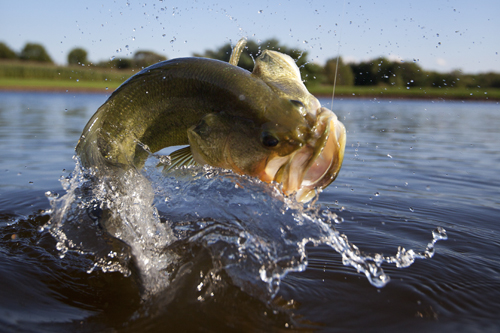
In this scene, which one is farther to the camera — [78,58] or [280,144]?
[78,58]

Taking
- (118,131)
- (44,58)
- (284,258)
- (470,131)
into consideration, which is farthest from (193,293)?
(44,58)

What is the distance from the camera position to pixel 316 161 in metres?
2.02

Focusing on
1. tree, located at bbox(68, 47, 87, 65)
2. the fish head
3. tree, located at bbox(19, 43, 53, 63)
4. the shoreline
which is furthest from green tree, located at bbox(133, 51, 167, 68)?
tree, located at bbox(19, 43, 53, 63)

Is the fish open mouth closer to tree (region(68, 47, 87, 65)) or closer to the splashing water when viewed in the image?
the splashing water

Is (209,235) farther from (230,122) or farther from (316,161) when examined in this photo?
(316,161)

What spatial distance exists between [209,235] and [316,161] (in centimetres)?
125

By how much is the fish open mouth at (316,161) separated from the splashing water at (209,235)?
0.53 feet

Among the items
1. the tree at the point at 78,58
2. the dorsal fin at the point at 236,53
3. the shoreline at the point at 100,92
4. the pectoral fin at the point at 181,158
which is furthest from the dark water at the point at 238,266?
the shoreline at the point at 100,92

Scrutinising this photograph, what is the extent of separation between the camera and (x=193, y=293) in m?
2.48

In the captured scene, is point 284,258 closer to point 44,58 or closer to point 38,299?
point 38,299

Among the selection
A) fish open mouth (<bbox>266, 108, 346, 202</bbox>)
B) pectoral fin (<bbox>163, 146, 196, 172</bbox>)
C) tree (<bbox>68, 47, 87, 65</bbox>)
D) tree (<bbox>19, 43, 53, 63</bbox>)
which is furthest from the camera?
tree (<bbox>19, 43, 53, 63</bbox>)

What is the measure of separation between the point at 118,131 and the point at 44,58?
93682mm

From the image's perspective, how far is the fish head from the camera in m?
1.99

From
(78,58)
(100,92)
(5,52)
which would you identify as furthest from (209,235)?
(5,52)
